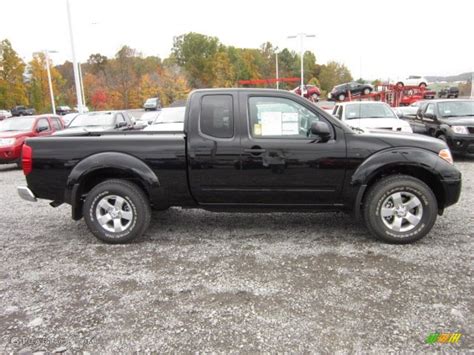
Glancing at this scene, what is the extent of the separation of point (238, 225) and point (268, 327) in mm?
2434

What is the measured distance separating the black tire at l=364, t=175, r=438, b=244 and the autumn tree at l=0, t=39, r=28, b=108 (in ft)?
155

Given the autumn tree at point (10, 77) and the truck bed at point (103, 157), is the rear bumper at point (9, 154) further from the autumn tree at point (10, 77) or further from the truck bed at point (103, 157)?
the autumn tree at point (10, 77)

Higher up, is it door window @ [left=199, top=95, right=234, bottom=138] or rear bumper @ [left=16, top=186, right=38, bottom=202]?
door window @ [left=199, top=95, right=234, bottom=138]

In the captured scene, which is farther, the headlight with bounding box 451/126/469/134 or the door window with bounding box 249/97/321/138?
the headlight with bounding box 451/126/469/134

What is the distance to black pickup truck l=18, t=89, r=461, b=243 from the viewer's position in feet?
14.1

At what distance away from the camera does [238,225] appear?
17.2 feet

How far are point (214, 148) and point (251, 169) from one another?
0.49 m

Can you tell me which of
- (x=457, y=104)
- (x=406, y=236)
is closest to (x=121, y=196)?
(x=406, y=236)

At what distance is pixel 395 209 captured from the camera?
14.1ft

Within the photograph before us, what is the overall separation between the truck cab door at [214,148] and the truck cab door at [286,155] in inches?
4.2

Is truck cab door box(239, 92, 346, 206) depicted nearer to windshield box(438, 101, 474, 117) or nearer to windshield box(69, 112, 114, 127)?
windshield box(438, 101, 474, 117)

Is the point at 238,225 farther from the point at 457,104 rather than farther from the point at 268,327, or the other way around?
the point at 457,104

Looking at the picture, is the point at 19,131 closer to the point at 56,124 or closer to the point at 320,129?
the point at 56,124

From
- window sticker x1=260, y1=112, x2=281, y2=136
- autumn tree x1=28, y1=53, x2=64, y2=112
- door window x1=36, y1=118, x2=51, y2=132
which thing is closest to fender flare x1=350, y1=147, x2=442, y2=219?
window sticker x1=260, y1=112, x2=281, y2=136
